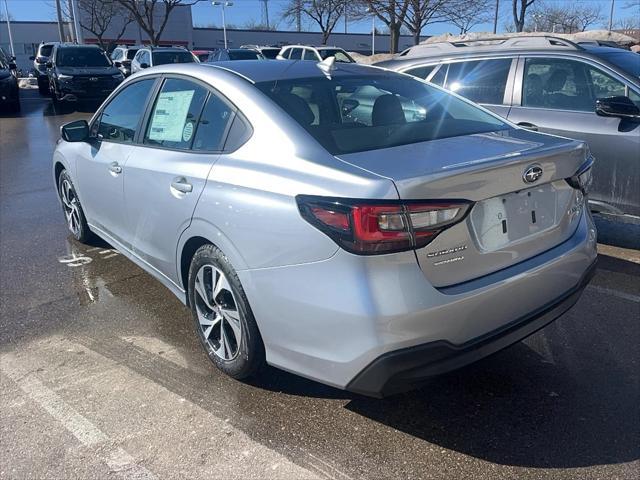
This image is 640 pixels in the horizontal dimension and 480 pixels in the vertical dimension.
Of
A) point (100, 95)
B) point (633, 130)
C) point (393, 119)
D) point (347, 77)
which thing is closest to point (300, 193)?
point (393, 119)

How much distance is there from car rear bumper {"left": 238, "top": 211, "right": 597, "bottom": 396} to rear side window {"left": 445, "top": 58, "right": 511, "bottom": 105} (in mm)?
3486

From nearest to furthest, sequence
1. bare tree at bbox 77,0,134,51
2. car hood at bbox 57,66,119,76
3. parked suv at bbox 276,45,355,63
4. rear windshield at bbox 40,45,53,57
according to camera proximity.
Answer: car hood at bbox 57,66,119,76 < parked suv at bbox 276,45,355,63 < rear windshield at bbox 40,45,53,57 < bare tree at bbox 77,0,134,51

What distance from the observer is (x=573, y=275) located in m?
2.88

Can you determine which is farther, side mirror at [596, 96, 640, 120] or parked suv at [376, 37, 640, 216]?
parked suv at [376, 37, 640, 216]

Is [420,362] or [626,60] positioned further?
[626,60]

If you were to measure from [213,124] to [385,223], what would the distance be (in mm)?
1369

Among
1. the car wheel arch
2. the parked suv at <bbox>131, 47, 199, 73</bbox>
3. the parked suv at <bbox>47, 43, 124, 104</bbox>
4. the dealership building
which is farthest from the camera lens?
the dealership building

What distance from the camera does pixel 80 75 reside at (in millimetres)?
17172

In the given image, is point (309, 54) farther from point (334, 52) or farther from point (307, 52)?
point (334, 52)

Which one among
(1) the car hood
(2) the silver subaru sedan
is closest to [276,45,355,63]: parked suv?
(1) the car hood

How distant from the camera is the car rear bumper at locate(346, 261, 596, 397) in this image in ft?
7.59

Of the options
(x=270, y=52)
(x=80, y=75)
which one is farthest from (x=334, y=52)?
(x=80, y=75)

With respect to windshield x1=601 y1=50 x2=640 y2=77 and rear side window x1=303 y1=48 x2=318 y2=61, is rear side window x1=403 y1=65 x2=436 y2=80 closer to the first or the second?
windshield x1=601 y1=50 x2=640 y2=77

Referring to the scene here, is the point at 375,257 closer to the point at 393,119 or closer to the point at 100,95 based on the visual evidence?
the point at 393,119
